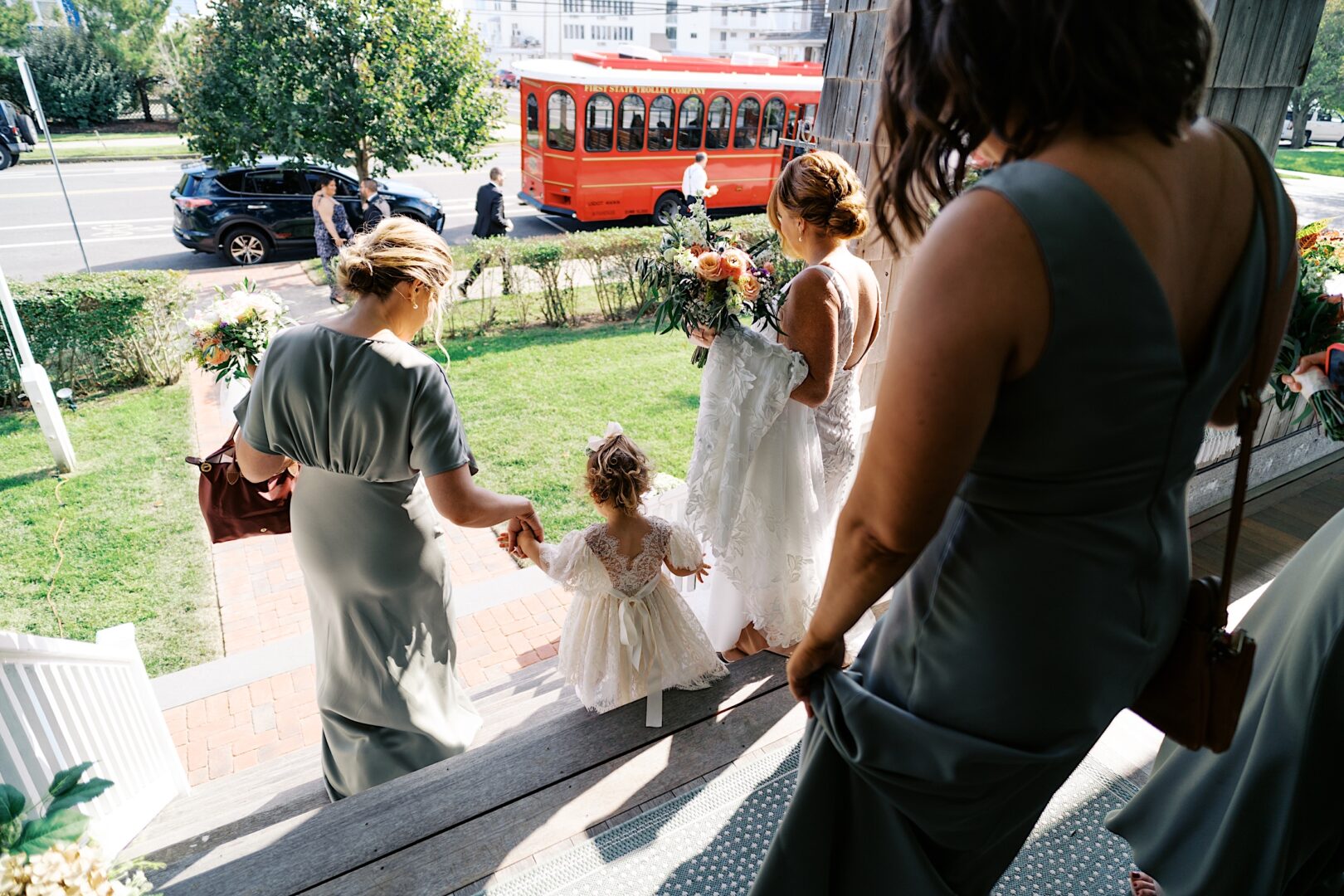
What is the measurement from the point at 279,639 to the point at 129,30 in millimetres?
24842

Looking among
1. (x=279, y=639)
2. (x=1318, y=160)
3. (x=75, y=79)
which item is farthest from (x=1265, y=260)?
(x=75, y=79)

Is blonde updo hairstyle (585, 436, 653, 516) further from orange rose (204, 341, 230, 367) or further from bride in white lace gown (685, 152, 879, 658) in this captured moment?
orange rose (204, 341, 230, 367)

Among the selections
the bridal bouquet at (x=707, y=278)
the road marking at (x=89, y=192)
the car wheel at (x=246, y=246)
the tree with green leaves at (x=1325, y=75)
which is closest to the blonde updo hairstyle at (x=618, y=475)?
the bridal bouquet at (x=707, y=278)

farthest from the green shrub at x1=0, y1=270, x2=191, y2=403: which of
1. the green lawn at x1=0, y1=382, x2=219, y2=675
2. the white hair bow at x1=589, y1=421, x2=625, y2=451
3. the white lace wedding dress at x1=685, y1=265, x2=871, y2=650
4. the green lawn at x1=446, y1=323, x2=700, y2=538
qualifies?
the white lace wedding dress at x1=685, y1=265, x2=871, y2=650

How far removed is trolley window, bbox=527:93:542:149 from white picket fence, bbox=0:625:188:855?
1238 centimetres

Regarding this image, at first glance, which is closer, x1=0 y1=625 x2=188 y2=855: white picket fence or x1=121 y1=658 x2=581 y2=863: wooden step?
x1=0 y1=625 x2=188 y2=855: white picket fence

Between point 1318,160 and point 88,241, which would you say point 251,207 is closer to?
point 88,241

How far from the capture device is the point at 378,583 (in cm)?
230

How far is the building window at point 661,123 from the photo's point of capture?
1357cm

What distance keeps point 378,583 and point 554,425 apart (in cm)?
462

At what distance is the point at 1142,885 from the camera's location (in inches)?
71.5

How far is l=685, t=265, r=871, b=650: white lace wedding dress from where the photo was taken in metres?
2.56

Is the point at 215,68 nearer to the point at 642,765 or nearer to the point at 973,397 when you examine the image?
the point at 642,765

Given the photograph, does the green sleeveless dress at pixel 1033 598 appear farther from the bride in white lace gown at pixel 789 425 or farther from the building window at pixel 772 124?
the building window at pixel 772 124
